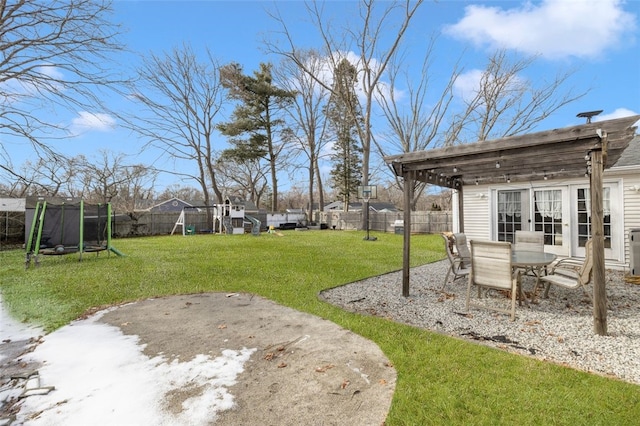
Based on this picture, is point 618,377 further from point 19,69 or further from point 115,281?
point 19,69

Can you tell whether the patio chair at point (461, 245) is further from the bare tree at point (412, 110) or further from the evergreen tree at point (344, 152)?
the evergreen tree at point (344, 152)

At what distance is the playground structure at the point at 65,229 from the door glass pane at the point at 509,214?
10856 millimetres

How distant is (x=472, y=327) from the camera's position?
131 inches

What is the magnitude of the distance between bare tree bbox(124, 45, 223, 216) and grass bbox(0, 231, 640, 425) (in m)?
13.3

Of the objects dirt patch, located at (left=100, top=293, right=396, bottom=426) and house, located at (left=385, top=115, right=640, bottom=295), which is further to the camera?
house, located at (left=385, top=115, right=640, bottom=295)

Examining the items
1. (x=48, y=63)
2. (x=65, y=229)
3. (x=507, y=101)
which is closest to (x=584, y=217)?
(x=48, y=63)

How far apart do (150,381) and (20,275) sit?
5.93 m

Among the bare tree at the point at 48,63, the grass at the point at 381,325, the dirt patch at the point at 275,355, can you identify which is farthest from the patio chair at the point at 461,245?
the bare tree at the point at 48,63

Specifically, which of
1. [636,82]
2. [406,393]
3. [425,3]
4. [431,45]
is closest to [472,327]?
[406,393]

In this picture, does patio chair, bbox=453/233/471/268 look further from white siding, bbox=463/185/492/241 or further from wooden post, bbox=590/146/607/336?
white siding, bbox=463/185/492/241

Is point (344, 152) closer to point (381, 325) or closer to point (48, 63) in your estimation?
point (48, 63)

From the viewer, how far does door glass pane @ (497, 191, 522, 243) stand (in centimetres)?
820

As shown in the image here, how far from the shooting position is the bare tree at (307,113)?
2142cm

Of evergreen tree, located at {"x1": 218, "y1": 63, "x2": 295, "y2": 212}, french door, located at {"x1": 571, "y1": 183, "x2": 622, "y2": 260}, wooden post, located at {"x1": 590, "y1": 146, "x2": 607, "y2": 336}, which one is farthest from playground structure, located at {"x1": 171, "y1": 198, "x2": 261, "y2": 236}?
wooden post, located at {"x1": 590, "y1": 146, "x2": 607, "y2": 336}
